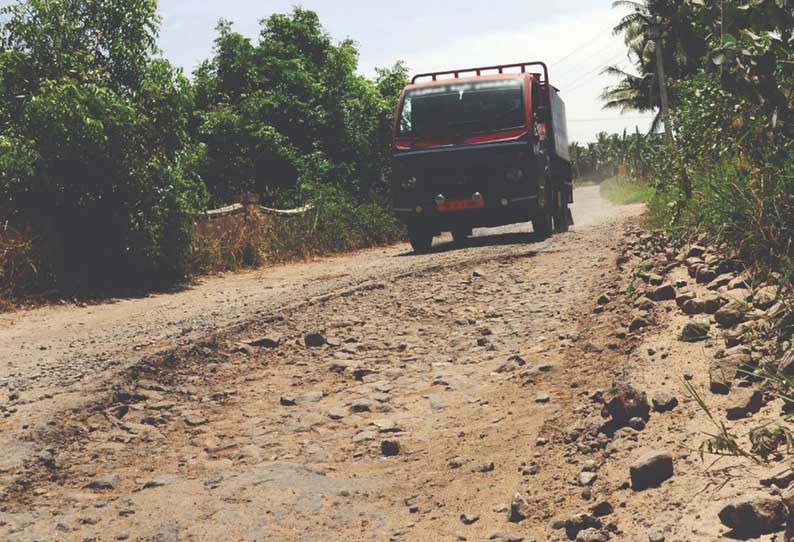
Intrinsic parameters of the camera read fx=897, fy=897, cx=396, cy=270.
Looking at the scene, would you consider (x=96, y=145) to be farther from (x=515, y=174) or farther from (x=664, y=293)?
(x=664, y=293)

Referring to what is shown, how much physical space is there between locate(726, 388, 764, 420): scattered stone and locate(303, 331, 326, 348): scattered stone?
3.52 meters

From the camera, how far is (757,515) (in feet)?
7.72

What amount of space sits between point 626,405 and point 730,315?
0.94 m

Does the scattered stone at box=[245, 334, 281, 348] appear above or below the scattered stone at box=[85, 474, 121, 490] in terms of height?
above

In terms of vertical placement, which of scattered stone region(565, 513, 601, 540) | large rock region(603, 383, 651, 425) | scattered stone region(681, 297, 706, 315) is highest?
scattered stone region(681, 297, 706, 315)

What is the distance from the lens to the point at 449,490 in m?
3.55

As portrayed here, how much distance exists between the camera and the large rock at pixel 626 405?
11.5 ft

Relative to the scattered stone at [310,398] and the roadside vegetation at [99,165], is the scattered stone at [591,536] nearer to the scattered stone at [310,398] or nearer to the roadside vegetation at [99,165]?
the scattered stone at [310,398]

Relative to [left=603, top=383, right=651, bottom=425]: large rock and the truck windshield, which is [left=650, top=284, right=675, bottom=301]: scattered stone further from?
the truck windshield

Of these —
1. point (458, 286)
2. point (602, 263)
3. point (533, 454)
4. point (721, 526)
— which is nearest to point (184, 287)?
point (458, 286)

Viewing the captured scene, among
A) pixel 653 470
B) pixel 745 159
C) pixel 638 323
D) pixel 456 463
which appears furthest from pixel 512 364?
pixel 653 470

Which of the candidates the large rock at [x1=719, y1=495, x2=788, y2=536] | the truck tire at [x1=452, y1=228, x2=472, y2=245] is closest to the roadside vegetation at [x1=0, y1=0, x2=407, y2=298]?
the truck tire at [x1=452, y1=228, x2=472, y2=245]

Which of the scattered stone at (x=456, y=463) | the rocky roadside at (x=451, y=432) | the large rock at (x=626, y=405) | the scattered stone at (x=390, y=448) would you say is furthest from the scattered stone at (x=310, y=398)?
the large rock at (x=626, y=405)

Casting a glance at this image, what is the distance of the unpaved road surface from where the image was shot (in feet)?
11.3
